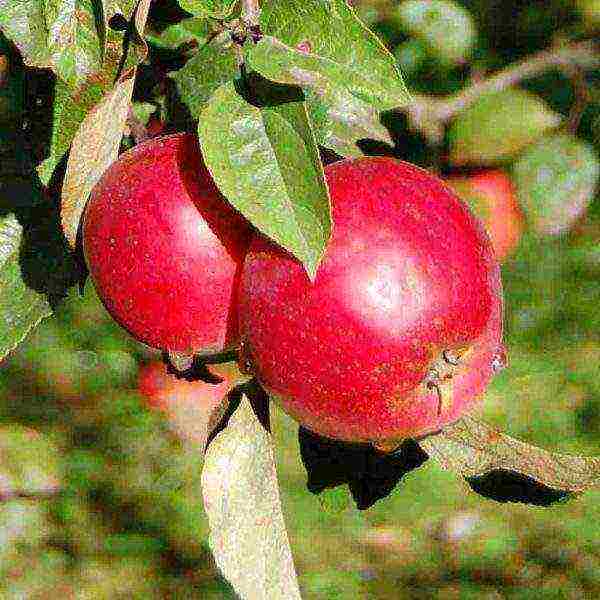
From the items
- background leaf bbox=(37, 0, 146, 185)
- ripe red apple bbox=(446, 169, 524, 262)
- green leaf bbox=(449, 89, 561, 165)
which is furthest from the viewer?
ripe red apple bbox=(446, 169, 524, 262)

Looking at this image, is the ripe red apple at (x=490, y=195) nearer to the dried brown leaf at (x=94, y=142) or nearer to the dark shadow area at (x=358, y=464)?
the dark shadow area at (x=358, y=464)

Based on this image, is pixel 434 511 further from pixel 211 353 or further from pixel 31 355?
pixel 211 353

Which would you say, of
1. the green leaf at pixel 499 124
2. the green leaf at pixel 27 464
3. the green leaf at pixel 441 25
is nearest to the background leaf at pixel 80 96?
the green leaf at pixel 441 25

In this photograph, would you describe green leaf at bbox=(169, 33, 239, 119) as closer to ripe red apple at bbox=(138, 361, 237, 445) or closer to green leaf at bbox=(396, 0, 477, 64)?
green leaf at bbox=(396, 0, 477, 64)

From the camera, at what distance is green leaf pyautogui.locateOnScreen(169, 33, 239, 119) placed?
854 mm

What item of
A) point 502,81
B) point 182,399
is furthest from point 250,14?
point 182,399

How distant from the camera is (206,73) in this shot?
866 millimetres

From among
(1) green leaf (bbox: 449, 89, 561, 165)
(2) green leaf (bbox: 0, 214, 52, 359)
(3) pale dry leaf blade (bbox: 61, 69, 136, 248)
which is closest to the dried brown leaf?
(3) pale dry leaf blade (bbox: 61, 69, 136, 248)

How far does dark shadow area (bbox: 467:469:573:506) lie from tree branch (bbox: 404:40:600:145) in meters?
0.98

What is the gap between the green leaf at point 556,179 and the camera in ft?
6.66

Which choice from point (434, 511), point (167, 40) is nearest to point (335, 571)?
point (434, 511)

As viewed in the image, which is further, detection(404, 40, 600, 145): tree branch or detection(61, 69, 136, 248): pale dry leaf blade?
detection(404, 40, 600, 145): tree branch

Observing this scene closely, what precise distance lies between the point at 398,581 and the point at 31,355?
1056 millimetres

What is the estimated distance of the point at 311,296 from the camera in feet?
2.47
